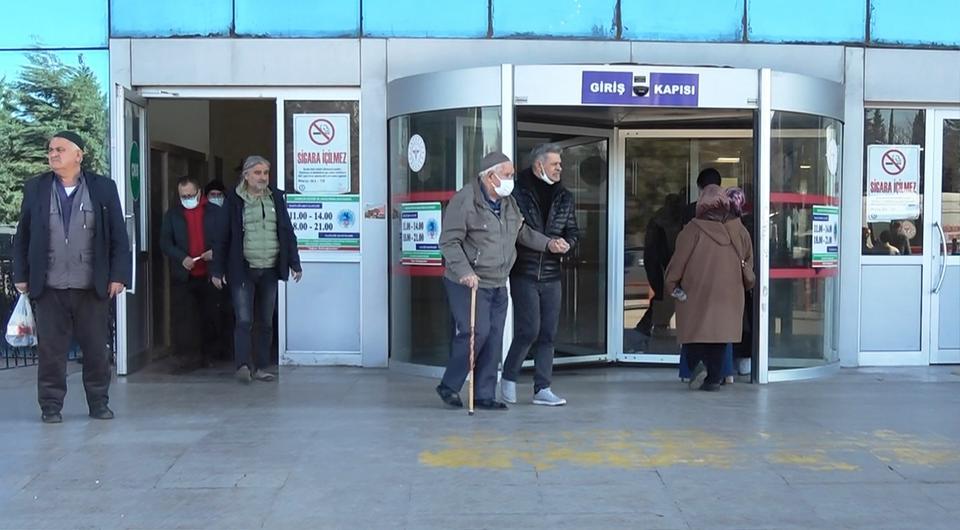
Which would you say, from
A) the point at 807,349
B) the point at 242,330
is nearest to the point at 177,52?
the point at 242,330

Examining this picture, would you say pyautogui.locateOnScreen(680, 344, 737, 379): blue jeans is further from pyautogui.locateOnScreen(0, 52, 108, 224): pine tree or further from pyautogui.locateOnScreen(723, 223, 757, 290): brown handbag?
pyautogui.locateOnScreen(0, 52, 108, 224): pine tree

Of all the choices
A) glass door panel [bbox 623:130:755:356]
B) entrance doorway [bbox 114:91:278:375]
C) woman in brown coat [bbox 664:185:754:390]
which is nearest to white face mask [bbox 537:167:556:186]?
woman in brown coat [bbox 664:185:754:390]

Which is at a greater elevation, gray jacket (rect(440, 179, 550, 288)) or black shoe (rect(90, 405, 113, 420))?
gray jacket (rect(440, 179, 550, 288))

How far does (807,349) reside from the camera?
8180 mm

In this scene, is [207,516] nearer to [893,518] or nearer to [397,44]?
[893,518]

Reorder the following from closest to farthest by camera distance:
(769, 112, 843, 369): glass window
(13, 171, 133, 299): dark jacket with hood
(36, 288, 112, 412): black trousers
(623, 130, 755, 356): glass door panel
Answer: (13, 171, 133, 299): dark jacket with hood
(36, 288, 112, 412): black trousers
(769, 112, 843, 369): glass window
(623, 130, 755, 356): glass door panel

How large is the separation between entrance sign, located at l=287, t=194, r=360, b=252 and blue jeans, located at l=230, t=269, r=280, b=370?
945mm

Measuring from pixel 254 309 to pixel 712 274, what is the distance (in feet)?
11.9

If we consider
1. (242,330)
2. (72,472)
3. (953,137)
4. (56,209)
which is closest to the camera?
(72,472)

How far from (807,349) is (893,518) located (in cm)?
386

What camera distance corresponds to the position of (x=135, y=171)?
26.6ft

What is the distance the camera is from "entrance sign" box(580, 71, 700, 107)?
7387 millimetres

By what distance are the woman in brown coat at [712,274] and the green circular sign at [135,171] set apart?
4.43 metres

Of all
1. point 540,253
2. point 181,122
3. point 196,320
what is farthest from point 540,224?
point 181,122
